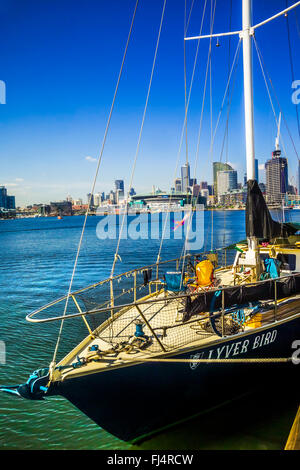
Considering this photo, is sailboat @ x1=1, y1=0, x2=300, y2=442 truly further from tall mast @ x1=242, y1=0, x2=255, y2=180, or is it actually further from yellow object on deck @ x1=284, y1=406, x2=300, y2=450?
yellow object on deck @ x1=284, y1=406, x2=300, y2=450

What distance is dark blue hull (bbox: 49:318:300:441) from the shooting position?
18.4 ft

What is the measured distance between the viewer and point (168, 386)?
601cm

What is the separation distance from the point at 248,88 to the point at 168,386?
8.33 meters

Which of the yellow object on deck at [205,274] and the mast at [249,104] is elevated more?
the mast at [249,104]

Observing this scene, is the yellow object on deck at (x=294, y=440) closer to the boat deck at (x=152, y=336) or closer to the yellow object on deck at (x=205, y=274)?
the boat deck at (x=152, y=336)

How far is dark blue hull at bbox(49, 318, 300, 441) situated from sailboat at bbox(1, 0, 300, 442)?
0.8 inches

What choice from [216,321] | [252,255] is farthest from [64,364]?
[252,255]

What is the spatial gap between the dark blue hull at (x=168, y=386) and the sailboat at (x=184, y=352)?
2cm

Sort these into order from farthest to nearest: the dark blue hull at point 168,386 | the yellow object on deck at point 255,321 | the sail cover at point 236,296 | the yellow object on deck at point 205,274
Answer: the yellow object on deck at point 205,274, the yellow object on deck at point 255,321, the sail cover at point 236,296, the dark blue hull at point 168,386

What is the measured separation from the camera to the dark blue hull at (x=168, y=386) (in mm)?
5613

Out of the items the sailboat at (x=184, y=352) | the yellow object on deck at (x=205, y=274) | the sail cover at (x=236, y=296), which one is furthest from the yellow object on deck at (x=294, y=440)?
the yellow object on deck at (x=205, y=274)

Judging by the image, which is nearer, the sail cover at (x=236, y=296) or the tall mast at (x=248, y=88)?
the sail cover at (x=236, y=296)

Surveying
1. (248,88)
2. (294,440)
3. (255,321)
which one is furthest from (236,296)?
(248,88)
